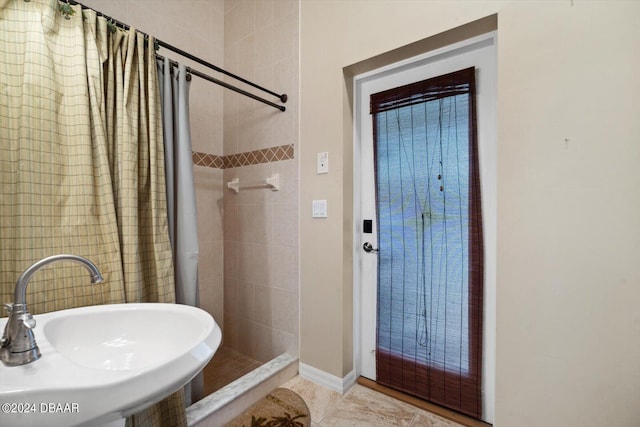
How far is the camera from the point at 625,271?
934mm

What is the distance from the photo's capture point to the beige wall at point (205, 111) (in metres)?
1.96

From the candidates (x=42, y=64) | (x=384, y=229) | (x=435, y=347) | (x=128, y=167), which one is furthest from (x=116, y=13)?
(x=435, y=347)

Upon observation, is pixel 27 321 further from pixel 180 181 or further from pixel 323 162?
pixel 323 162

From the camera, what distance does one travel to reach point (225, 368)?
2016 millimetres

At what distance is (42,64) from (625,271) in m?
2.15

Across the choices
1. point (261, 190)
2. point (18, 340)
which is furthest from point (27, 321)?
point (261, 190)

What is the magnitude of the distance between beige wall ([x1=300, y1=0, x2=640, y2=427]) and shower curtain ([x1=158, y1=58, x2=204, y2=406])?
1232 mm

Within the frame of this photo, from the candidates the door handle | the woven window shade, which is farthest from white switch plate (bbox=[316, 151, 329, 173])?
the door handle

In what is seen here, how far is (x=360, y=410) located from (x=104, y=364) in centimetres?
122

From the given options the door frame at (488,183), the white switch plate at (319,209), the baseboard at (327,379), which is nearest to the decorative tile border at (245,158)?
the white switch plate at (319,209)

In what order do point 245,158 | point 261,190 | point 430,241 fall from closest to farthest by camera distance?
point 430,241 → point 261,190 → point 245,158

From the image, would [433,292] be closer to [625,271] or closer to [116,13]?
[625,271]

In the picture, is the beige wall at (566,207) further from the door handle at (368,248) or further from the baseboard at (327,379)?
the baseboard at (327,379)

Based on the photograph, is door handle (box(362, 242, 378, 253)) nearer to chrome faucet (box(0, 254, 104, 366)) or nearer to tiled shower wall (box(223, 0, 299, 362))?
tiled shower wall (box(223, 0, 299, 362))
